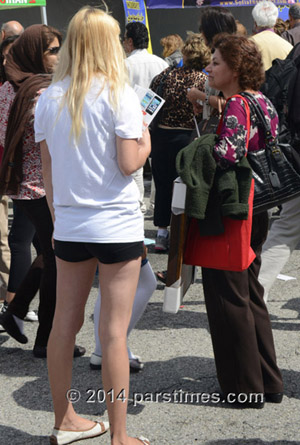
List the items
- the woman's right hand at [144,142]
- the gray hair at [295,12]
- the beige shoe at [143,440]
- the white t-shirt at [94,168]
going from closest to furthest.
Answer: the white t-shirt at [94,168] < the woman's right hand at [144,142] < the beige shoe at [143,440] < the gray hair at [295,12]

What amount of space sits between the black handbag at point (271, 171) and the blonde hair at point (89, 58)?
0.84m

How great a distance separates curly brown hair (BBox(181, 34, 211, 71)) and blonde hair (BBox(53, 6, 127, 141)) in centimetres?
321

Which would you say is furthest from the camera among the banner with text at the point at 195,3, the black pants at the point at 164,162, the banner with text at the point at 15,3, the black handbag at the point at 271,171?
the banner with text at the point at 195,3

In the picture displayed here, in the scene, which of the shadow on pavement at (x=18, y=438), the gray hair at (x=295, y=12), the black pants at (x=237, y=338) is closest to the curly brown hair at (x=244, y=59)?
the black pants at (x=237, y=338)

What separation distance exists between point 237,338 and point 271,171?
32.7 inches

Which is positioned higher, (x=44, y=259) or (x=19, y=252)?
(x=44, y=259)

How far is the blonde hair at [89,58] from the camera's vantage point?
2.73 m

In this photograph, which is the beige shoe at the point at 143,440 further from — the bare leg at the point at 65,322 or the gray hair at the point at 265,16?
the gray hair at the point at 265,16

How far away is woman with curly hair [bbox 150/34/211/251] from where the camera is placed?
235 inches

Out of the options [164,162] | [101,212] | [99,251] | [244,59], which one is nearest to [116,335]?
[99,251]

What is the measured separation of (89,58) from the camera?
275cm

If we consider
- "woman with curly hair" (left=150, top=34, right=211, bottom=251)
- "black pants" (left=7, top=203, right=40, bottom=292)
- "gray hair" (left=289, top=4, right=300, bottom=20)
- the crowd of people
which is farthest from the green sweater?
"gray hair" (left=289, top=4, right=300, bottom=20)

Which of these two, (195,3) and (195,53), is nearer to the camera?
(195,53)

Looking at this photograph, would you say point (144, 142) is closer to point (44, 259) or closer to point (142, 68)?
point (44, 259)
